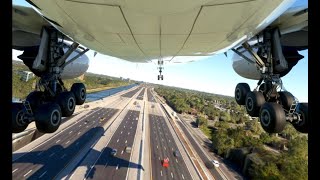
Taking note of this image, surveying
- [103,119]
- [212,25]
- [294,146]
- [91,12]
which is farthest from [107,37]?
[103,119]

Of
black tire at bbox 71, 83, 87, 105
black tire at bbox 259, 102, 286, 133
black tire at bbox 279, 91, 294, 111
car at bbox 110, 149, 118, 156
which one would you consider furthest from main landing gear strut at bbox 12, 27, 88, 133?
car at bbox 110, 149, 118, 156

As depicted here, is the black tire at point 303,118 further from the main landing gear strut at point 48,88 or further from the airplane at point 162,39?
the main landing gear strut at point 48,88

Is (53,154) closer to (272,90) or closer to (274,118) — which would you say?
(272,90)

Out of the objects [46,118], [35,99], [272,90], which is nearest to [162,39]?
[46,118]

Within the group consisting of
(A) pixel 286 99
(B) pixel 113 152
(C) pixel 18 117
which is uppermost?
(A) pixel 286 99

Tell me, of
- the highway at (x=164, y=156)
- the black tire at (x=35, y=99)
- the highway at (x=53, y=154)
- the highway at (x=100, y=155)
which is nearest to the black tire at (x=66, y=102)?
the black tire at (x=35, y=99)

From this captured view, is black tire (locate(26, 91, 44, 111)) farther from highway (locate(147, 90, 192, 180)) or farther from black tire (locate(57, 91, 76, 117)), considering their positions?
highway (locate(147, 90, 192, 180))

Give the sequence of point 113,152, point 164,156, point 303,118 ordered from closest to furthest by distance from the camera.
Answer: point 303,118 < point 113,152 < point 164,156
